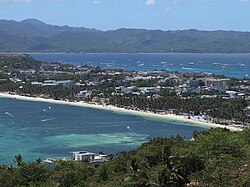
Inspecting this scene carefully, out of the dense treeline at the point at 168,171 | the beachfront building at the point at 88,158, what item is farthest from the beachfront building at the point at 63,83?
the dense treeline at the point at 168,171

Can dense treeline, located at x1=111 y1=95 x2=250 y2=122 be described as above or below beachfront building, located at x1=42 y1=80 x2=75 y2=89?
below

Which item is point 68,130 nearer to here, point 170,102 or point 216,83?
point 170,102

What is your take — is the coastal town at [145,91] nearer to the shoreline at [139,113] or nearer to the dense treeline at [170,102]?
the dense treeline at [170,102]

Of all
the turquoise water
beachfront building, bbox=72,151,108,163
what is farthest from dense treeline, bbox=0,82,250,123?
beachfront building, bbox=72,151,108,163

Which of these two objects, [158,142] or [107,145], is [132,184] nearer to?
[158,142]

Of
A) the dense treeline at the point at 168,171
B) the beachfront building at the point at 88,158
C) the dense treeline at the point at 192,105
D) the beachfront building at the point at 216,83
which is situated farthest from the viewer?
the beachfront building at the point at 216,83

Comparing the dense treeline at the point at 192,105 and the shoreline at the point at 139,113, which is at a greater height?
the dense treeline at the point at 192,105

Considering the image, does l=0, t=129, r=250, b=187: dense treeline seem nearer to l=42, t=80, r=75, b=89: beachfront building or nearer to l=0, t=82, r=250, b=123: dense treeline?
l=0, t=82, r=250, b=123: dense treeline

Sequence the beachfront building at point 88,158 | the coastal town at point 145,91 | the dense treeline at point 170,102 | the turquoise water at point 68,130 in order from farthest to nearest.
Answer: the coastal town at point 145,91 < the dense treeline at point 170,102 < the turquoise water at point 68,130 < the beachfront building at point 88,158
